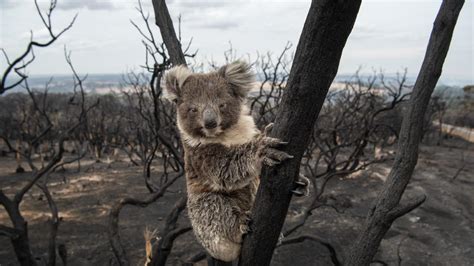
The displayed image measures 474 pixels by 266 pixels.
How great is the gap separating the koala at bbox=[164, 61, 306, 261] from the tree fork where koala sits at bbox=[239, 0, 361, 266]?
465 millimetres

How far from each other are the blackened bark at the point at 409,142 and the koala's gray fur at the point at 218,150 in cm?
135

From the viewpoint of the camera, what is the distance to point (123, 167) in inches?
723

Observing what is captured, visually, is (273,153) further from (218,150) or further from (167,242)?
(167,242)

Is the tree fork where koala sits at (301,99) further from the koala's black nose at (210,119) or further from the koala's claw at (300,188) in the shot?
the koala's black nose at (210,119)

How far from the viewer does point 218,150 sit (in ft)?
9.12

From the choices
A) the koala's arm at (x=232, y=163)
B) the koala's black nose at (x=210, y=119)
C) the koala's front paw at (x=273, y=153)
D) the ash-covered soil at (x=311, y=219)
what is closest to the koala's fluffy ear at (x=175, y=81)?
the koala's black nose at (x=210, y=119)

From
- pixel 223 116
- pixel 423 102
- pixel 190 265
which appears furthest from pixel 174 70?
pixel 190 265

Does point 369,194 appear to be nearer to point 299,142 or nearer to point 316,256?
point 316,256

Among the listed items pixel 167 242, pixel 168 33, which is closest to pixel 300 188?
pixel 168 33

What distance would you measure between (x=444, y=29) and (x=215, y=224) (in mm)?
2693

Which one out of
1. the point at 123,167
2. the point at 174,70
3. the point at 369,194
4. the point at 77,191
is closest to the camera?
the point at 174,70

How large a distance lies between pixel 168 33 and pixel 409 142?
2.64 m

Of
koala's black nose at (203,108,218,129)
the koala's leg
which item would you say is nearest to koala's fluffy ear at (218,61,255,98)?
koala's black nose at (203,108,218,129)

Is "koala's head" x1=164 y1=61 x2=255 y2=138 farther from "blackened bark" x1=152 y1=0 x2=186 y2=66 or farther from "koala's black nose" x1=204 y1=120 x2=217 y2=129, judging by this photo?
"blackened bark" x1=152 y1=0 x2=186 y2=66
